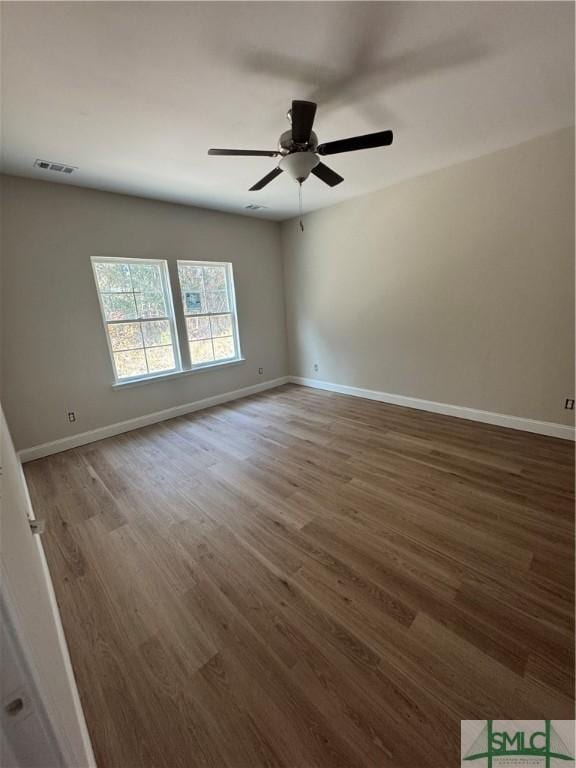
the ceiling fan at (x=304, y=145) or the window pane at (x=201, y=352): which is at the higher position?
the ceiling fan at (x=304, y=145)

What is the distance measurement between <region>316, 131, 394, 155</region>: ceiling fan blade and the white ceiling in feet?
1.18

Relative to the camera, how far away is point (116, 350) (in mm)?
3725

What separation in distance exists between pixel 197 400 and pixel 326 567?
3.31m

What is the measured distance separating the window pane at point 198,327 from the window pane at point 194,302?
0.10 metres

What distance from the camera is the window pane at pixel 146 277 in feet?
12.4

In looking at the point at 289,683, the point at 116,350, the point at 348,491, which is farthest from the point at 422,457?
the point at 116,350

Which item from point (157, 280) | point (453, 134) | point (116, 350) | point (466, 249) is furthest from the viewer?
point (157, 280)

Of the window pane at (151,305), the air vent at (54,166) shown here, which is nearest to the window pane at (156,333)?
the window pane at (151,305)

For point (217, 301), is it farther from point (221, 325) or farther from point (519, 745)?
point (519, 745)

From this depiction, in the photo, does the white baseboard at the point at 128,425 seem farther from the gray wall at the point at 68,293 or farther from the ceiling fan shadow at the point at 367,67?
the ceiling fan shadow at the point at 367,67

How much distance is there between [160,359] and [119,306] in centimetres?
81

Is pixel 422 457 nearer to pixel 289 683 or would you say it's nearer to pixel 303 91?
pixel 289 683

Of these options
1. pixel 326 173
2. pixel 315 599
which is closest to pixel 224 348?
pixel 326 173

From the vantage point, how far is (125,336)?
3.76 metres
